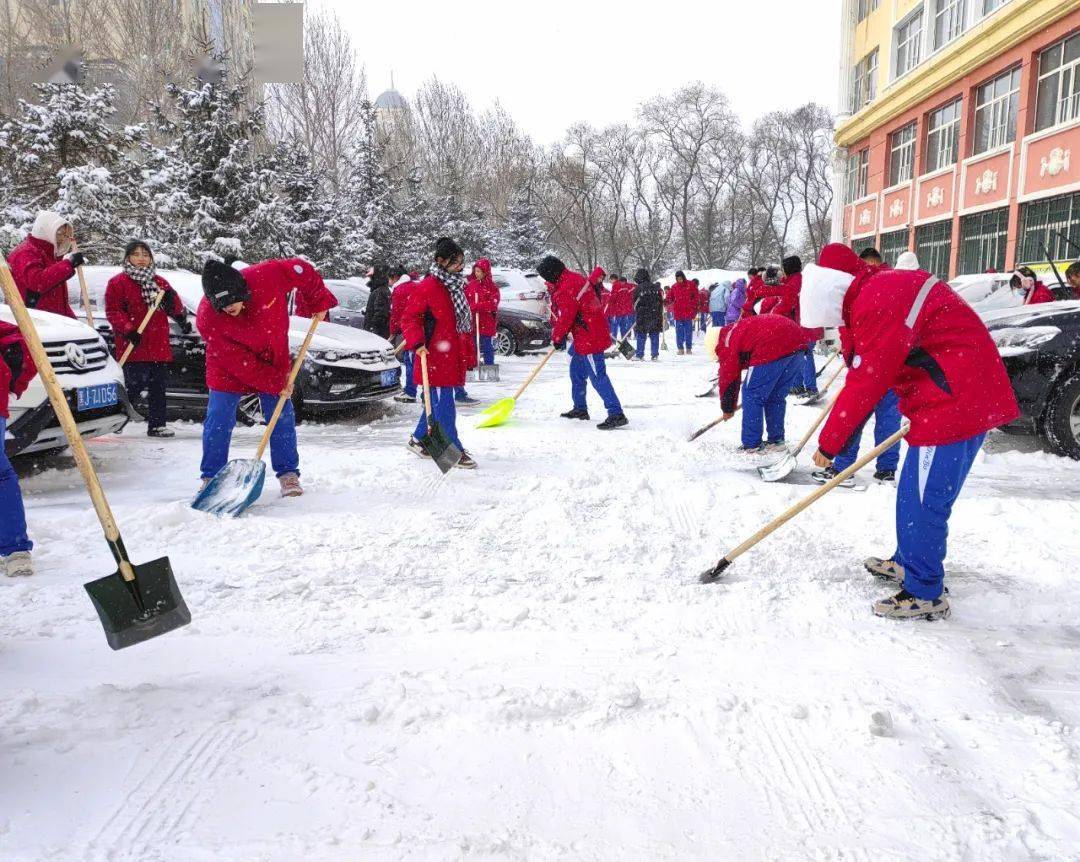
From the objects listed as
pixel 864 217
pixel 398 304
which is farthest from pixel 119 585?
pixel 864 217

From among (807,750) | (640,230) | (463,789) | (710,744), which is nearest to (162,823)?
(463,789)

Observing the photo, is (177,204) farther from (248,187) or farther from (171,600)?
(171,600)

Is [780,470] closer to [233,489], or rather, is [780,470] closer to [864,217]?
[233,489]

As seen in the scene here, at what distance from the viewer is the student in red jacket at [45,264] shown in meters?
6.01

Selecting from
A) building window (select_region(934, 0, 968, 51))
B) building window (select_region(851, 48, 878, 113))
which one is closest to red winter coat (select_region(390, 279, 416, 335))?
building window (select_region(934, 0, 968, 51))

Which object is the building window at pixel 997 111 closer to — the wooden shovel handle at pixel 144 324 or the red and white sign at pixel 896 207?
the red and white sign at pixel 896 207

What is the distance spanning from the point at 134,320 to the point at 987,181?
62.5 ft

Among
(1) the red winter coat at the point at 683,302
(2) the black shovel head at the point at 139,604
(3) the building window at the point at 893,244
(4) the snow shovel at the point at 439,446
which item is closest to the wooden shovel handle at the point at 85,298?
(4) the snow shovel at the point at 439,446

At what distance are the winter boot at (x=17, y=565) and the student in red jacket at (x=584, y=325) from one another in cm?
511

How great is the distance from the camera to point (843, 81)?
94.8 ft

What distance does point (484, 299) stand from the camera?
11836mm

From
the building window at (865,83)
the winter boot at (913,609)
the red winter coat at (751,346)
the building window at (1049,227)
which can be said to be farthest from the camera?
the building window at (865,83)

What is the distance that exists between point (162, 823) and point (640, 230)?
5624 cm

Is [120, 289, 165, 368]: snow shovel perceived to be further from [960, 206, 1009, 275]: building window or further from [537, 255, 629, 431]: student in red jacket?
[960, 206, 1009, 275]: building window
